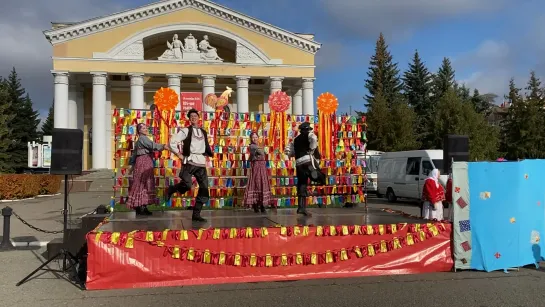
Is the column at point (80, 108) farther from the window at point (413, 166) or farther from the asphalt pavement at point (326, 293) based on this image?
the asphalt pavement at point (326, 293)

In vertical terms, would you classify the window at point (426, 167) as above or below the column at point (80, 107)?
below

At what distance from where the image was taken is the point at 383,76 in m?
58.8

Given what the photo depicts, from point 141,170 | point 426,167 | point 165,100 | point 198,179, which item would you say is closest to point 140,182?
point 141,170

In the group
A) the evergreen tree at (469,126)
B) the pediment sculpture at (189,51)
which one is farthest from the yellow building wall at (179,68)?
the evergreen tree at (469,126)

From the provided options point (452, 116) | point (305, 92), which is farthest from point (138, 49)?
point (452, 116)

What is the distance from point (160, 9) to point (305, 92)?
1332cm

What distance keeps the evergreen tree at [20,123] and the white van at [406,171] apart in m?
40.8

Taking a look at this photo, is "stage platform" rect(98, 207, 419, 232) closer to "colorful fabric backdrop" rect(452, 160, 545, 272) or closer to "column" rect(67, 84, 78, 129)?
"colorful fabric backdrop" rect(452, 160, 545, 272)

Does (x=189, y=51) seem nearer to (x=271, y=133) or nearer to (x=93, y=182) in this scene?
(x=93, y=182)

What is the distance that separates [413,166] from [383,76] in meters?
40.5

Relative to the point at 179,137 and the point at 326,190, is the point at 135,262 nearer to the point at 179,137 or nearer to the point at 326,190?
the point at 179,137

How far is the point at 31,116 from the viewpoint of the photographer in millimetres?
58031

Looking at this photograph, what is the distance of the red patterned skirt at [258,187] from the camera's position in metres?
10.2

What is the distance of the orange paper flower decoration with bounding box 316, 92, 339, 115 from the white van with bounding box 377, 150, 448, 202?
25.8ft
